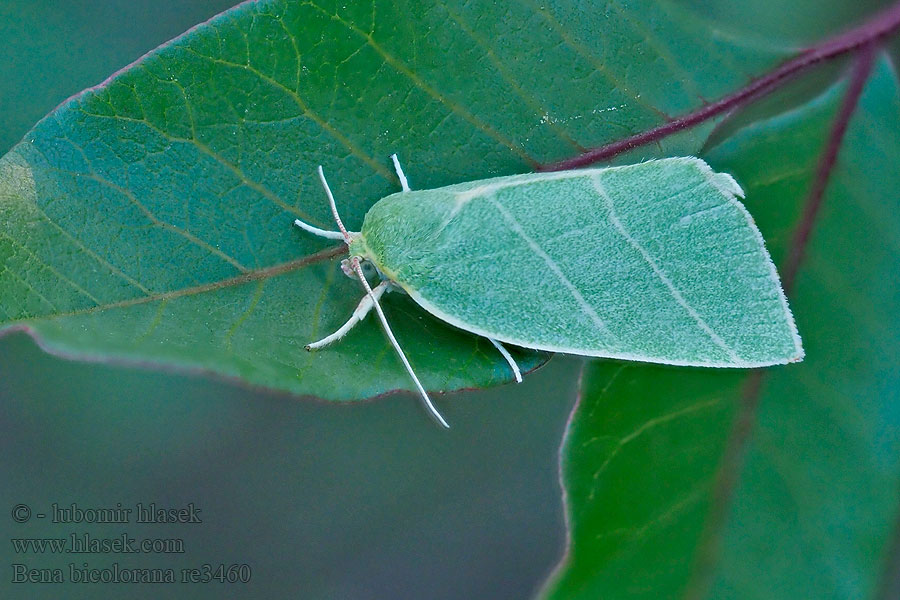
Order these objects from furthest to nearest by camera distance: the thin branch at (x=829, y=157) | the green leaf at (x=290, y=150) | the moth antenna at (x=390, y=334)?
the thin branch at (x=829, y=157), the moth antenna at (x=390, y=334), the green leaf at (x=290, y=150)

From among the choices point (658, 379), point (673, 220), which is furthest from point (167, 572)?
point (673, 220)

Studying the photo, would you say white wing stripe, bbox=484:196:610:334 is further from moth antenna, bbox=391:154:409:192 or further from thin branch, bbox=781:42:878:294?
thin branch, bbox=781:42:878:294

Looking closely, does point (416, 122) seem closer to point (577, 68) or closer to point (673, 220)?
point (577, 68)

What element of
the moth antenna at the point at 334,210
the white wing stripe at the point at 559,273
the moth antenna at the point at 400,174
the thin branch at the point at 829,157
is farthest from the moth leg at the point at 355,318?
the thin branch at the point at 829,157

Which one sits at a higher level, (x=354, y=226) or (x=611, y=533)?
(x=354, y=226)

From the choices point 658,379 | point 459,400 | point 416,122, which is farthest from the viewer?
point 459,400

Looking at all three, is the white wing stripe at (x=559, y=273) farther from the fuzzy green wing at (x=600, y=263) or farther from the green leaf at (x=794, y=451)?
the green leaf at (x=794, y=451)

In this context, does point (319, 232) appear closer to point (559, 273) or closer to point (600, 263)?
point (559, 273)
